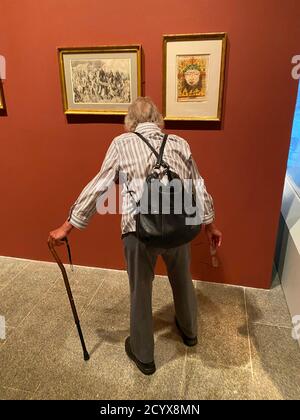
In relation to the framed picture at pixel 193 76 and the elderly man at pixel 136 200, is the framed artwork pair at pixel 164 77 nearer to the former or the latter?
the framed picture at pixel 193 76

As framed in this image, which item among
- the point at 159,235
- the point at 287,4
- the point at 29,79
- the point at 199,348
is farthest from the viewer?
the point at 29,79

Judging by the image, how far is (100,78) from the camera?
1940mm

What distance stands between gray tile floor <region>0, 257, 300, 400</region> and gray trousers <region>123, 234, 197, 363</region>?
0.14 metres

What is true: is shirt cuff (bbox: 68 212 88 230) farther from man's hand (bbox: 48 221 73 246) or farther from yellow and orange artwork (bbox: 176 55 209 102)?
yellow and orange artwork (bbox: 176 55 209 102)

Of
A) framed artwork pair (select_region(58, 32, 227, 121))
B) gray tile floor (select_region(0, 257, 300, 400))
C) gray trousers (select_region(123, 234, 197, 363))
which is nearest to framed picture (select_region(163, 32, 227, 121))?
framed artwork pair (select_region(58, 32, 227, 121))

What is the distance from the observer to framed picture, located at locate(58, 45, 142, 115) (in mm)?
1873

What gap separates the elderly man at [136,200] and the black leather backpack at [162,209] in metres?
0.04

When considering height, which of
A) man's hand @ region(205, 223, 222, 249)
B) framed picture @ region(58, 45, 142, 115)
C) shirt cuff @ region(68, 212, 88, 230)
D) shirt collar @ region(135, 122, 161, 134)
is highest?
framed picture @ region(58, 45, 142, 115)
